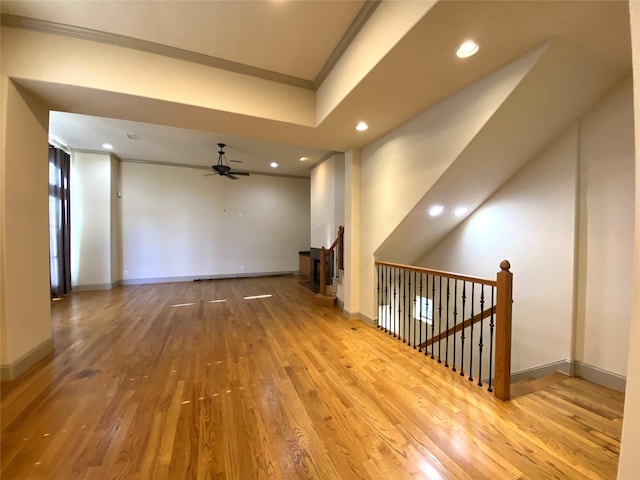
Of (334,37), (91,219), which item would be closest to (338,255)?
(334,37)

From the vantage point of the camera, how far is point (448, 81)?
7.30ft

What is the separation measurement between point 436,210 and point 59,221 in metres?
6.77

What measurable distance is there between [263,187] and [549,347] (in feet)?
23.1

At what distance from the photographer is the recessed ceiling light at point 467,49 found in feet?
5.85

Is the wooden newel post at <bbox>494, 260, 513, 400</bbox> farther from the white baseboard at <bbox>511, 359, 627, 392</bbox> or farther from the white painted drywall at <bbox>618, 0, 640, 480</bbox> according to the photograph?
the white painted drywall at <bbox>618, 0, 640, 480</bbox>

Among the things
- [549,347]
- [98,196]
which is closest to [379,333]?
[549,347]

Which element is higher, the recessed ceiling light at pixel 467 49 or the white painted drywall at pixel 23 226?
the recessed ceiling light at pixel 467 49

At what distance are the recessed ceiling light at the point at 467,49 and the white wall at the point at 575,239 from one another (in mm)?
1534

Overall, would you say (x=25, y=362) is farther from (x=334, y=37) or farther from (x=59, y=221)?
(x=334, y=37)

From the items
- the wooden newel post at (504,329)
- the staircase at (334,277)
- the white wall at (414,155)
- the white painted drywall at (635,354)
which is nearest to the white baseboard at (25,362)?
the staircase at (334,277)

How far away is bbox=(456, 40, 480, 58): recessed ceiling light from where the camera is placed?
1783mm

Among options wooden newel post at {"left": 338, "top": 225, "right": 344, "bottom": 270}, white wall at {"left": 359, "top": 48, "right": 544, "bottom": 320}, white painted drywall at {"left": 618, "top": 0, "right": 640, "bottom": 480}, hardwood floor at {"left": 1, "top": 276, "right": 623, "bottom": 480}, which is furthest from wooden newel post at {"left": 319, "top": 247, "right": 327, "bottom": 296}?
white painted drywall at {"left": 618, "top": 0, "right": 640, "bottom": 480}

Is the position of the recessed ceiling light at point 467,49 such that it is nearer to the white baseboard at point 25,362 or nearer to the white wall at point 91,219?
the white baseboard at point 25,362

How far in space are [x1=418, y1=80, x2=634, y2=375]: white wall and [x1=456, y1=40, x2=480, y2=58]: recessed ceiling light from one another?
1.53m
